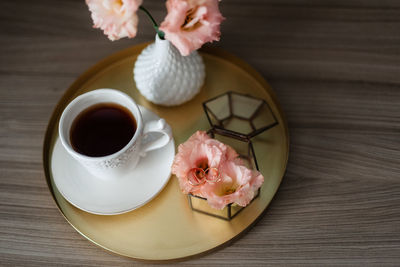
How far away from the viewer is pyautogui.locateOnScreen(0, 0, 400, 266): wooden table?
0.59m

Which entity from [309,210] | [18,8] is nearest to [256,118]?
[309,210]

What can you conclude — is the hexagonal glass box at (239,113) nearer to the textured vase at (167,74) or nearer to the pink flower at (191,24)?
the textured vase at (167,74)

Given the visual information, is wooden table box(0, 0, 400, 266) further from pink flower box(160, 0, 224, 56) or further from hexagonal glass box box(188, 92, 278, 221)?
pink flower box(160, 0, 224, 56)

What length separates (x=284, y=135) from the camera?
654 millimetres

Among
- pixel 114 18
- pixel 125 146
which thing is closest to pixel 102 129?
pixel 125 146

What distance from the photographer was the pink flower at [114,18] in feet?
1.58

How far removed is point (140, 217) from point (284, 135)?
25 centimetres

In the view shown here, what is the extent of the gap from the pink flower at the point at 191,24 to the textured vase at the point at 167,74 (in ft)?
0.30

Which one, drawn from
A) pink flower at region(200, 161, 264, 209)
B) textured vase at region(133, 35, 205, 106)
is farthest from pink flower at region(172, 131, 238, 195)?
textured vase at region(133, 35, 205, 106)

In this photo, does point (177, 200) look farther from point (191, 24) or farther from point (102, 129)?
point (191, 24)

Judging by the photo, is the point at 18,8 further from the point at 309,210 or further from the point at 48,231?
the point at 309,210

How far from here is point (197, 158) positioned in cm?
55

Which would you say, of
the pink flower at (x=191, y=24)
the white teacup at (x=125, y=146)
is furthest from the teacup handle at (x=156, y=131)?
the pink flower at (x=191, y=24)

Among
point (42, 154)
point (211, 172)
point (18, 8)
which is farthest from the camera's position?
point (18, 8)
